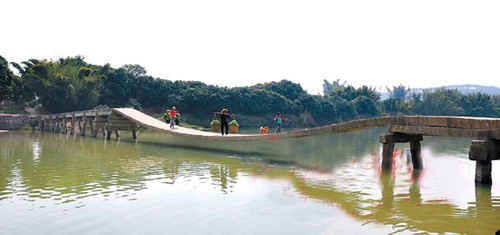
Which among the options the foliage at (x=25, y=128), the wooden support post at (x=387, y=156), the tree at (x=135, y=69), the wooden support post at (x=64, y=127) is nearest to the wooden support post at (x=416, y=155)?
the wooden support post at (x=387, y=156)

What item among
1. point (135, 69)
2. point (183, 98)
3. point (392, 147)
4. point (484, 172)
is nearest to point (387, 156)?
point (392, 147)

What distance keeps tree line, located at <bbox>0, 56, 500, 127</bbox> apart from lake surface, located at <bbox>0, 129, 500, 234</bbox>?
46.2m

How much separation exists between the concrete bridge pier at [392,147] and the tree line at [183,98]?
50714 mm

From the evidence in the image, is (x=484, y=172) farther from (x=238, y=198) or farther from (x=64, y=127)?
(x=64, y=127)

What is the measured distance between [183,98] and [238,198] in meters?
64.7

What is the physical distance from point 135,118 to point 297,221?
2227 cm

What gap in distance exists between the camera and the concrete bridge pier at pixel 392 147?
14.9 metres

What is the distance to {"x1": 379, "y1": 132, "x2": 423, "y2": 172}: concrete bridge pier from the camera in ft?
49.0

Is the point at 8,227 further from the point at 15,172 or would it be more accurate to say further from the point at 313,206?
the point at 15,172

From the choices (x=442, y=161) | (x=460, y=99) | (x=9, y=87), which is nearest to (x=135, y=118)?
(x=442, y=161)

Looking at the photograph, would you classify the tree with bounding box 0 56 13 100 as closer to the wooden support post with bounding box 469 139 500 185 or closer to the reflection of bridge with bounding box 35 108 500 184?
the reflection of bridge with bounding box 35 108 500 184

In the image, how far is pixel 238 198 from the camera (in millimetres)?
10625

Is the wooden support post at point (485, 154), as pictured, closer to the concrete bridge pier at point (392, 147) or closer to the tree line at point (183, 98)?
the concrete bridge pier at point (392, 147)

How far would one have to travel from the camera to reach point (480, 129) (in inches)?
472
